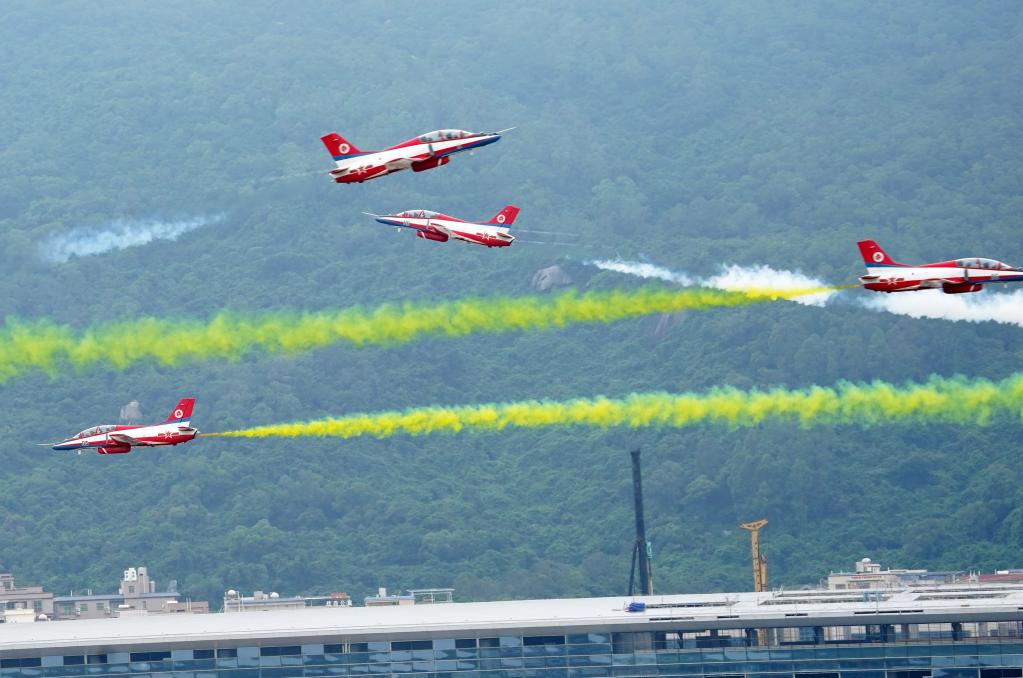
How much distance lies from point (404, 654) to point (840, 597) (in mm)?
36280

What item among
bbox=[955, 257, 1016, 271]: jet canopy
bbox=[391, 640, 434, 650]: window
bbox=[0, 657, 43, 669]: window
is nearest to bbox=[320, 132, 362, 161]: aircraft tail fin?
bbox=[955, 257, 1016, 271]: jet canopy

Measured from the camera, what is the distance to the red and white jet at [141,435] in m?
140

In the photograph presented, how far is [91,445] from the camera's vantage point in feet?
469

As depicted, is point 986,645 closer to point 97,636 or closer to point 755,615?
point 755,615

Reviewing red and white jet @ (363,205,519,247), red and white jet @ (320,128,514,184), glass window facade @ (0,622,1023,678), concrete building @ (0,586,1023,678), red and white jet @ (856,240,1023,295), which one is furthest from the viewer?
concrete building @ (0,586,1023,678)

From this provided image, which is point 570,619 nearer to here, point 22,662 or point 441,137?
point 22,662

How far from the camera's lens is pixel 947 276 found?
129m

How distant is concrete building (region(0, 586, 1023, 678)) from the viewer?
16675cm

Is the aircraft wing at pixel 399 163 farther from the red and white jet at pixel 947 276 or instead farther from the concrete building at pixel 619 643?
the concrete building at pixel 619 643

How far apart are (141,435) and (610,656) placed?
48.4m

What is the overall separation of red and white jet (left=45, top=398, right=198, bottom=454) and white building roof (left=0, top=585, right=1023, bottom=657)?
3765 cm

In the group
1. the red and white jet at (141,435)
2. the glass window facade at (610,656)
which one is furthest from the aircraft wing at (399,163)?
the glass window facade at (610,656)

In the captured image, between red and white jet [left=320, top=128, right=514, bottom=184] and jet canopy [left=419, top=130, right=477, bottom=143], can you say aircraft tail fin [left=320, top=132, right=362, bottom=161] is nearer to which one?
red and white jet [left=320, top=128, right=514, bottom=184]

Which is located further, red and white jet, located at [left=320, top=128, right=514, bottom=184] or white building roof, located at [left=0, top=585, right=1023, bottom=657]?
white building roof, located at [left=0, top=585, right=1023, bottom=657]
